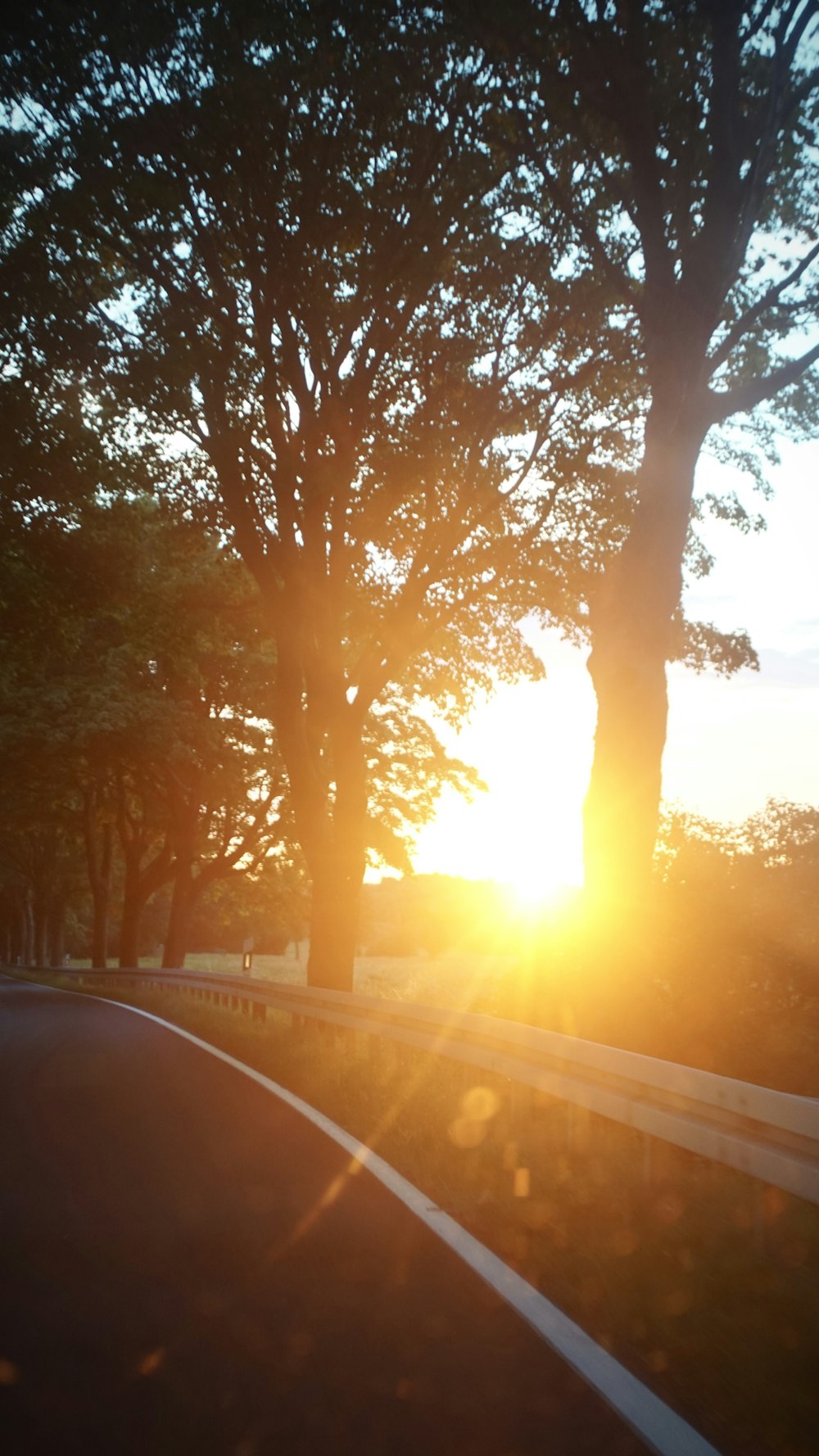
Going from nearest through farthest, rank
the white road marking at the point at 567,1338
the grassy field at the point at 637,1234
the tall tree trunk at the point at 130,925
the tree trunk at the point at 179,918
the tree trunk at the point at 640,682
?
the white road marking at the point at 567,1338 < the grassy field at the point at 637,1234 < the tree trunk at the point at 640,682 < the tree trunk at the point at 179,918 < the tall tree trunk at the point at 130,925

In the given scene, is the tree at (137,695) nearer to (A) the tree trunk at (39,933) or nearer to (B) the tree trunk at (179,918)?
(B) the tree trunk at (179,918)

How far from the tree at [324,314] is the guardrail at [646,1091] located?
26.5 ft

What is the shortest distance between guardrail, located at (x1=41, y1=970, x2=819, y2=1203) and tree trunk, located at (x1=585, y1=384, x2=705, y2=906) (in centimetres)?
275

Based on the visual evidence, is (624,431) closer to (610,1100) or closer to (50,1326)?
(610,1100)

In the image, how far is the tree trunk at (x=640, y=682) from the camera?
44.0ft

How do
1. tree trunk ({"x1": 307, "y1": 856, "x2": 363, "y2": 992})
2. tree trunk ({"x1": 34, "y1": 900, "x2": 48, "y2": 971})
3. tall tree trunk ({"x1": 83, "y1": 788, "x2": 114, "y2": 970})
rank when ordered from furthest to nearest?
tree trunk ({"x1": 34, "y1": 900, "x2": 48, "y2": 971})
tall tree trunk ({"x1": 83, "y1": 788, "x2": 114, "y2": 970})
tree trunk ({"x1": 307, "y1": 856, "x2": 363, "y2": 992})

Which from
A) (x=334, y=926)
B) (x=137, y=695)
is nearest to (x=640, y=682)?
(x=334, y=926)

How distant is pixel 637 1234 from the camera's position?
641 cm

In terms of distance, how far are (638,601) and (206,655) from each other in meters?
20.6

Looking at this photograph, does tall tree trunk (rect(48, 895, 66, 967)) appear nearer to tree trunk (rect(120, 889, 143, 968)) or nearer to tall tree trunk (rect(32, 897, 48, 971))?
tall tree trunk (rect(32, 897, 48, 971))

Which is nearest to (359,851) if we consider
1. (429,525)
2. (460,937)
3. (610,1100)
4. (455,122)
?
(429,525)

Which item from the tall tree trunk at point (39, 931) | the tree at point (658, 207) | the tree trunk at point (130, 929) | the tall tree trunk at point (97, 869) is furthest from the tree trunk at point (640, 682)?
the tall tree trunk at point (39, 931)

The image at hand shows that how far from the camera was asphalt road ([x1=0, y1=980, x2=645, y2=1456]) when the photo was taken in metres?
4.00

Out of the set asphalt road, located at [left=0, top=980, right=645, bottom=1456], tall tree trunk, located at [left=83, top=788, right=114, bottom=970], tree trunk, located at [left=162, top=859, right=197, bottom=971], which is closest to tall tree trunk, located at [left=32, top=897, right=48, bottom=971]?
tall tree trunk, located at [left=83, top=788, right=114, bottom=970]
